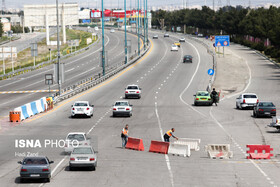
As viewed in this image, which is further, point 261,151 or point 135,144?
point 135,144

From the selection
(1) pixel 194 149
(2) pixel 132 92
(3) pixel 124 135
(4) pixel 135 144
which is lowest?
(2) pixel 132 92

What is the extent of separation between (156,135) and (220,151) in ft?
27.1

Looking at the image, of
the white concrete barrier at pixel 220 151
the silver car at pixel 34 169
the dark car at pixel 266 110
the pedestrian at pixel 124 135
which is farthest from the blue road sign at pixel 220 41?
the silver car at pixel 34 169

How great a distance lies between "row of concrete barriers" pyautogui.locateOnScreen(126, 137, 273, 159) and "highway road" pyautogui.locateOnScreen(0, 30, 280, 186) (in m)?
0.48

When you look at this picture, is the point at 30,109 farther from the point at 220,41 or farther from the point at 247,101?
the point at 220,41

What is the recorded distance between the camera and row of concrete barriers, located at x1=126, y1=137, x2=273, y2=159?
27906mm

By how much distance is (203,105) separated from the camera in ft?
186

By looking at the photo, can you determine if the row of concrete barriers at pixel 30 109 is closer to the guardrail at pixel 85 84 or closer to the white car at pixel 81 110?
the white car at pixel 81 110

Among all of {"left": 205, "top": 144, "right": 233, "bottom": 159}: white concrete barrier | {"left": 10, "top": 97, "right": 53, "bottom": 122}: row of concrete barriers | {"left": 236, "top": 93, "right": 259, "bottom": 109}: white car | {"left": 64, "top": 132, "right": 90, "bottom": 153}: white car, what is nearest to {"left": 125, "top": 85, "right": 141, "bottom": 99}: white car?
{"left": 10, "top": 97, "right": 53, "bottom": 122}: row of concrete barriers

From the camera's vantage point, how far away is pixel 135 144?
102 ft

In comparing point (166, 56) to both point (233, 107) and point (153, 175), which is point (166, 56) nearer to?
point (233, 107)

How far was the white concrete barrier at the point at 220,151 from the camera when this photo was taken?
28.2m

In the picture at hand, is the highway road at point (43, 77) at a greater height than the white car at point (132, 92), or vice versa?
the white car at point (132, 92)

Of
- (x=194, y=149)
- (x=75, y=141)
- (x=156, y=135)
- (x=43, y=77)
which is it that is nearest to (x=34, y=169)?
(x=75, y=141)
